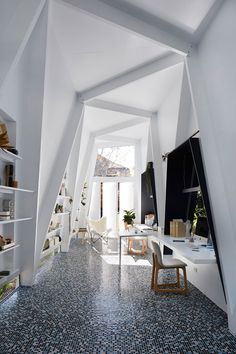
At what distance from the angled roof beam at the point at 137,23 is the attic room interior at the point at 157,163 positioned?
1cm

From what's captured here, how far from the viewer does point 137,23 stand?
298 centimetres

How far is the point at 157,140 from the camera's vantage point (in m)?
6.05

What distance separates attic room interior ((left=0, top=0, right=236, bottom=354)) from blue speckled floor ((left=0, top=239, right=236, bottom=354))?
2 cm

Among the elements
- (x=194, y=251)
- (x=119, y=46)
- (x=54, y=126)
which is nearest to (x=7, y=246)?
(x=54, y=126)

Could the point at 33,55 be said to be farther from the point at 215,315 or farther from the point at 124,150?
the point at 124,150

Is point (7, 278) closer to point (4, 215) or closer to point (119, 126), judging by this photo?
point (4, 215)

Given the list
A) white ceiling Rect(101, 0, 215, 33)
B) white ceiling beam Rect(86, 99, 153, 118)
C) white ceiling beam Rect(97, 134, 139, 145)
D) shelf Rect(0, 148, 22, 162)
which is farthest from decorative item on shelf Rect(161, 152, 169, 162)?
white ceiling beam Rect(97, 134, 139, 145)

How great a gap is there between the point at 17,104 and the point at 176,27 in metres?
2.35

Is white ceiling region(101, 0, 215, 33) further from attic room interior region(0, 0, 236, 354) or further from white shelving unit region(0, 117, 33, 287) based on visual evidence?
white shelving unit region(0, 117, 33, 287)

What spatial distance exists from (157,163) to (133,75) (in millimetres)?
2284

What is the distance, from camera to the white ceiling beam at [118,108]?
5.61 m

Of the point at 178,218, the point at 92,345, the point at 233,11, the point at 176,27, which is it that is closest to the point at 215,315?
the point at 92,345

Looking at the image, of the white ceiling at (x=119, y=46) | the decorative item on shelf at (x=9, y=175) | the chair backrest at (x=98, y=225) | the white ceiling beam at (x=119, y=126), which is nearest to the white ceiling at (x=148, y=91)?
the white ceiling at (x=119, y=46)

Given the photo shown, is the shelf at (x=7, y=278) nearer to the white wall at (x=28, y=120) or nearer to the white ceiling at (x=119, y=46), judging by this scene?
the white wall at (x=28, y=120)
